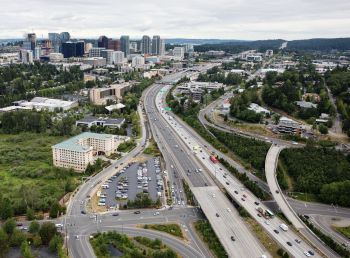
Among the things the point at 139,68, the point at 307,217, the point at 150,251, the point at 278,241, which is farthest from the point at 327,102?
the point at 139,68

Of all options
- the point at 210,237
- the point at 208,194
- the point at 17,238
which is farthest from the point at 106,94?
the point at 210,237

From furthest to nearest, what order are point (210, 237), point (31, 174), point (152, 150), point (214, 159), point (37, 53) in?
point (37, 53) < point (152, 150) < point (214, 159) < point (31, 174) < point (210, 237)

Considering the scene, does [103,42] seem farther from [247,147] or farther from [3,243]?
[3,243]

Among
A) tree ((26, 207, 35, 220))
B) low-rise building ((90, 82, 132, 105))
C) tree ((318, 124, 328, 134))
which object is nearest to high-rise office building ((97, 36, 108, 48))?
low-rise building ((90, 82, 132, 105))

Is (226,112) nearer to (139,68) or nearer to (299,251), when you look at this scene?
(299,251)

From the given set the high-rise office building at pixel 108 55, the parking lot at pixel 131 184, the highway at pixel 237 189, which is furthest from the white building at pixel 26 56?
the parking lot at pixel 131 184

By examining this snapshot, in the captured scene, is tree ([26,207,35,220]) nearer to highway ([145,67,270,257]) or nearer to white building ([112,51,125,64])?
highway ([145,67,270,257])
